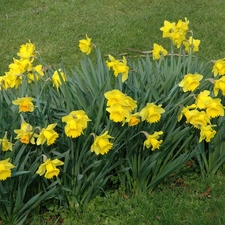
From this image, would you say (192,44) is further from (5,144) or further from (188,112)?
(5,144)

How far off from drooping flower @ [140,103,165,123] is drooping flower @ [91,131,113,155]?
246 mm

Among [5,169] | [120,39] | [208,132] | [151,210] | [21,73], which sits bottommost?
[120,39]

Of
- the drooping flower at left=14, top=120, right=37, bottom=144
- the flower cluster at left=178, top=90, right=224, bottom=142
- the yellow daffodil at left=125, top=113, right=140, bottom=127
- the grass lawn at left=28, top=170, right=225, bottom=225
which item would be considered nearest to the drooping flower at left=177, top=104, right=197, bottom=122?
the flower cluster at left=178, top=90, right=224, bottom=142

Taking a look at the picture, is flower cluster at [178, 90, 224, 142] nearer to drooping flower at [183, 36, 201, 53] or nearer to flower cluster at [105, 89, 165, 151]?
flower cluster at [105, 89, 165, 151]

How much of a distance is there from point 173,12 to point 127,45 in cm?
115

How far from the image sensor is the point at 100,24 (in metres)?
6.45

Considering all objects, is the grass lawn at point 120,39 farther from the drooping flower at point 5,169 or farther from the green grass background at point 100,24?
the drooping flower at point 5,169

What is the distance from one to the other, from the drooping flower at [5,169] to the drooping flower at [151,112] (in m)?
0.77

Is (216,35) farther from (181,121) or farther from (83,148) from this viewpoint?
(83,148)

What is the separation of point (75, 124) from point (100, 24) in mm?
4150

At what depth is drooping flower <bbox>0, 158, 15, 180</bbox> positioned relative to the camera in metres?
2.41

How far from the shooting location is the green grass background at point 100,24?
5.77 meters

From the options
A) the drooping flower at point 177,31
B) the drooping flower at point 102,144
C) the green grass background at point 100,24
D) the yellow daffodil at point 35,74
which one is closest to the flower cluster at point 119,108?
the drooping flower at point 102,144

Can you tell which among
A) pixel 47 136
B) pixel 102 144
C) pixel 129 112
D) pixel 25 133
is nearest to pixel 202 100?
pixel 129 112
